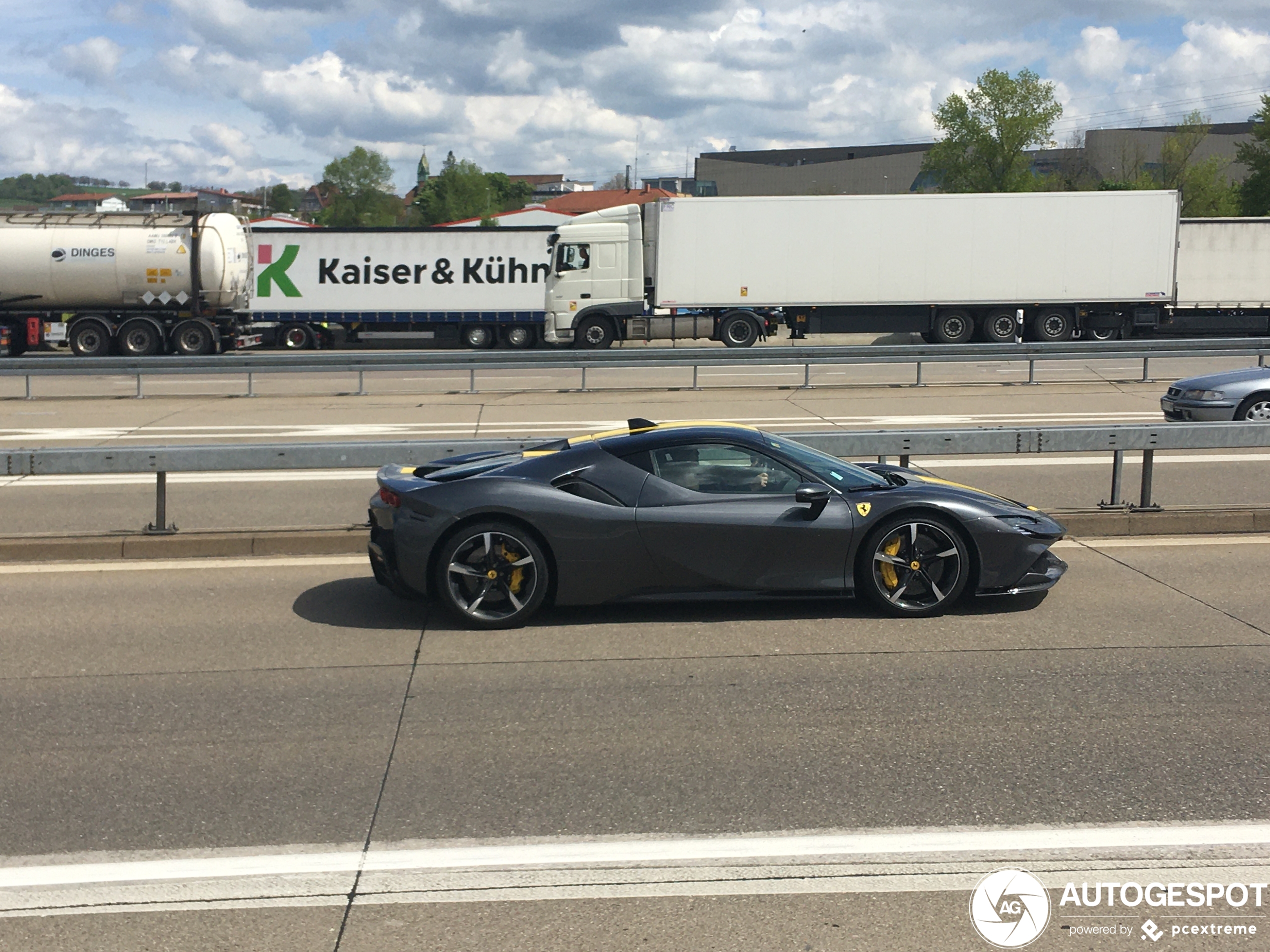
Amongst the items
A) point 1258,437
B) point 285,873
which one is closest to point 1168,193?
point 1258,437

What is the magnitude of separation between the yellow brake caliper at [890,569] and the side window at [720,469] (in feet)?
2.18

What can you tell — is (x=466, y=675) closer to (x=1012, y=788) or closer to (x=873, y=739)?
(x=873, y=739)

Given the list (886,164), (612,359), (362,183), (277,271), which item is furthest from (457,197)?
(612,359)

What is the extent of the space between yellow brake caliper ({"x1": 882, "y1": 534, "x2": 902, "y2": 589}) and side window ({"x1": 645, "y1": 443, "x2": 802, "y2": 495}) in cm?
66

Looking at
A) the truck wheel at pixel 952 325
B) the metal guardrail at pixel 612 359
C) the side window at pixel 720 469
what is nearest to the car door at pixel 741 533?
the side window at pixel 720 469

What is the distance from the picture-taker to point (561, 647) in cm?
672

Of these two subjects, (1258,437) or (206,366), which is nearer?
(1258,437)

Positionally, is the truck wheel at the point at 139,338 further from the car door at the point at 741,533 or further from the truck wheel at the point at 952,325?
the car door at the point at 741,533

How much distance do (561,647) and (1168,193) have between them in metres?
29.7

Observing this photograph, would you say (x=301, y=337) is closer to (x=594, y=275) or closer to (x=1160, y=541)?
(x=594, y=275)

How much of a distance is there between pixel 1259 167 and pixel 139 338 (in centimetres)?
6754

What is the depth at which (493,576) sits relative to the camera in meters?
6.98

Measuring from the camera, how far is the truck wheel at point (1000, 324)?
104 feet

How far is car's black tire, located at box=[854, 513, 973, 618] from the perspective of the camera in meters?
7.02
